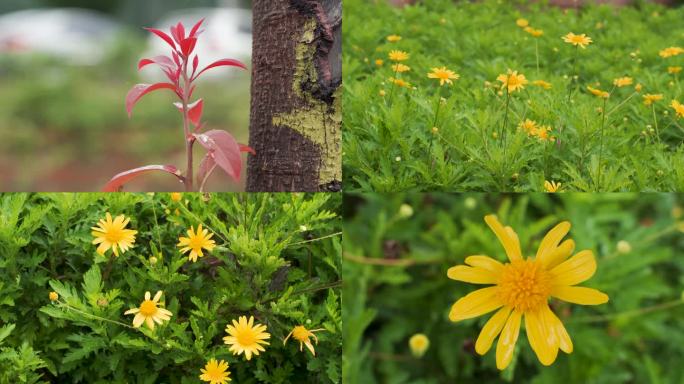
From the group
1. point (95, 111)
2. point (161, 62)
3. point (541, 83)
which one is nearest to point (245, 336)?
point (161, 62)

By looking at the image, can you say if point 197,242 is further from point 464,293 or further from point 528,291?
point 528,291

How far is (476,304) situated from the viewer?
0.58m

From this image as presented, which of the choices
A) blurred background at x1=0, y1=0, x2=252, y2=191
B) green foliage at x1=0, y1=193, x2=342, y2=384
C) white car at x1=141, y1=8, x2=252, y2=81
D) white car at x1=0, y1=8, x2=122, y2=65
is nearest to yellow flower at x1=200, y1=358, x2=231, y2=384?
green foliage at x1=0, y1=193, x2=342, y2=384

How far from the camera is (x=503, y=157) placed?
1250 mm

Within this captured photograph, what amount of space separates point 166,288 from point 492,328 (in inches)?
23.7

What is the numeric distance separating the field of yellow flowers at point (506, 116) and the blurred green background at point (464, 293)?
0.27ft

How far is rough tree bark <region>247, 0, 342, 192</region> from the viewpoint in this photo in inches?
45.1

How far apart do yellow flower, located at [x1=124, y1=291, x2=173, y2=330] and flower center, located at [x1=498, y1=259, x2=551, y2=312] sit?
0.53 meters

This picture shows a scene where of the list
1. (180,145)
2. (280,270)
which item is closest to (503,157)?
(280,270)

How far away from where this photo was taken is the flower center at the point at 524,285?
1.85 ft

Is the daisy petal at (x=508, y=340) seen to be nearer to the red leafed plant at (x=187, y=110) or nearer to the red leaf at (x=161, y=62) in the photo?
the red leafed plant at (x=187, y=110)

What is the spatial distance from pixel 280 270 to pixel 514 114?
2.19 ft

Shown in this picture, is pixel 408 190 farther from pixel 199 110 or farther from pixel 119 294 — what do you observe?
pixel 119 294

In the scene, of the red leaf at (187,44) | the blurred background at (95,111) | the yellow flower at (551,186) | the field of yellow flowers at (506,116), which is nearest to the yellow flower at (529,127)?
the field of yellow flowers at (506,116)
